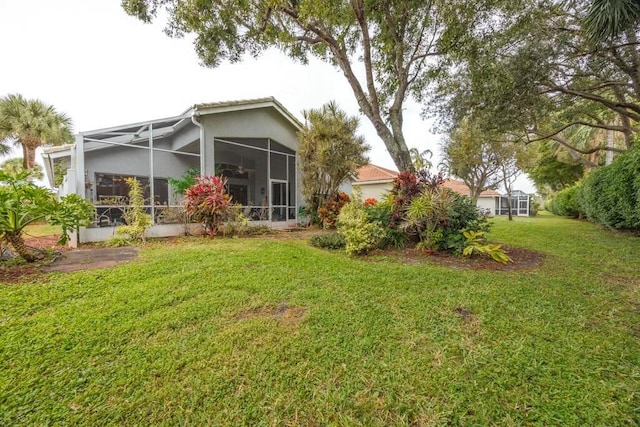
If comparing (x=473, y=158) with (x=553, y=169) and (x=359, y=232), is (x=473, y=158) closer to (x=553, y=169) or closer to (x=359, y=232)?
(x=553, y=169)

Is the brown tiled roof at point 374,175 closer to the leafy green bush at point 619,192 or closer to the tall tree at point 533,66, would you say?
the tall tree at point 533,66

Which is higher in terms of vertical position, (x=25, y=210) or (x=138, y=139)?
(x=138, y=139)

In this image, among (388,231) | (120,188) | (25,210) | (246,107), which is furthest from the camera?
(246,107)

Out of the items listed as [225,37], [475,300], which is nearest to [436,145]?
[225,37]

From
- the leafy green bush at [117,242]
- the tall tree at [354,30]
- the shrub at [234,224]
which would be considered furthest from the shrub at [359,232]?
the leafy green bush at [117,242]

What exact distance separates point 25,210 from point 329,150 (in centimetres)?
811

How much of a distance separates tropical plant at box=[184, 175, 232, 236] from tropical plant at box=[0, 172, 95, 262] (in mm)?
2803

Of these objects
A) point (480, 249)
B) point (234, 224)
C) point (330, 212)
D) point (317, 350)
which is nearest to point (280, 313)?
point (317, 350)

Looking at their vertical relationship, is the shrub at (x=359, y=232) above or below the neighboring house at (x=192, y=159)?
below

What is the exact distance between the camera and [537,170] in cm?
2525

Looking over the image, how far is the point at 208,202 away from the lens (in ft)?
23.4

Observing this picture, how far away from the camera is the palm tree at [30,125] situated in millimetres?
13485

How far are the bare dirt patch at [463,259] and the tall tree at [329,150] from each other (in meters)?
5.08

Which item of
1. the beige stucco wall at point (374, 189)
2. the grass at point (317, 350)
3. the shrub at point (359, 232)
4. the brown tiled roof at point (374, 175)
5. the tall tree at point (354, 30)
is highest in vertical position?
the tall tree at point (354, 30)
